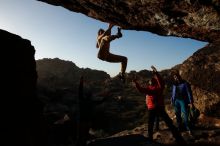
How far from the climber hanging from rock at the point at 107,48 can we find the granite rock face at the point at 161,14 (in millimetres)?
710

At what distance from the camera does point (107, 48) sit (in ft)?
40.1

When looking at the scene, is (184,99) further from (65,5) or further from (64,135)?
(64,135)

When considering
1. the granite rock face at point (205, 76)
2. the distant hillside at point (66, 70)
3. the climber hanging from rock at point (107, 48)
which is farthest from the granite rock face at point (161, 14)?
the distant hillside at point (66, 70)

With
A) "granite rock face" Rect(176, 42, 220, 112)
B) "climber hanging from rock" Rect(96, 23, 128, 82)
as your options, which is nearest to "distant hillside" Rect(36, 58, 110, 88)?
"granite rock face" Rect(176, 42, 220, 112)

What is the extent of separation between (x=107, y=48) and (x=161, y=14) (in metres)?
2.66

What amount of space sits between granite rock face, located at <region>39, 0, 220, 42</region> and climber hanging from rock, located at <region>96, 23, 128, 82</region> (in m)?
0.71

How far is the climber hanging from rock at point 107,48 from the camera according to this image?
11906 mm

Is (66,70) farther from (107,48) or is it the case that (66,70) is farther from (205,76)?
(107,48)

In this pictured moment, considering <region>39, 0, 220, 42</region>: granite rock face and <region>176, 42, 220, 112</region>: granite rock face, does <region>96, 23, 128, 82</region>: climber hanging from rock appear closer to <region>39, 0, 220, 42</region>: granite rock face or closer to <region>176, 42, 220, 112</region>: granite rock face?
<region>39, 0, 220, 42</region>: granite rock face

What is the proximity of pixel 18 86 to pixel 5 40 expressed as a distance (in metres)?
1.39

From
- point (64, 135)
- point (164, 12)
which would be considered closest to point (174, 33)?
point (164, 12)

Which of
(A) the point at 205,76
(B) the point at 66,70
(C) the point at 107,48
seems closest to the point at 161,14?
(C) the point at 107,48

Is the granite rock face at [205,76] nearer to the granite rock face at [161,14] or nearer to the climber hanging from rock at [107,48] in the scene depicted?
the granite rock face at [161,14]

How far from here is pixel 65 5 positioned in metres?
13.3
